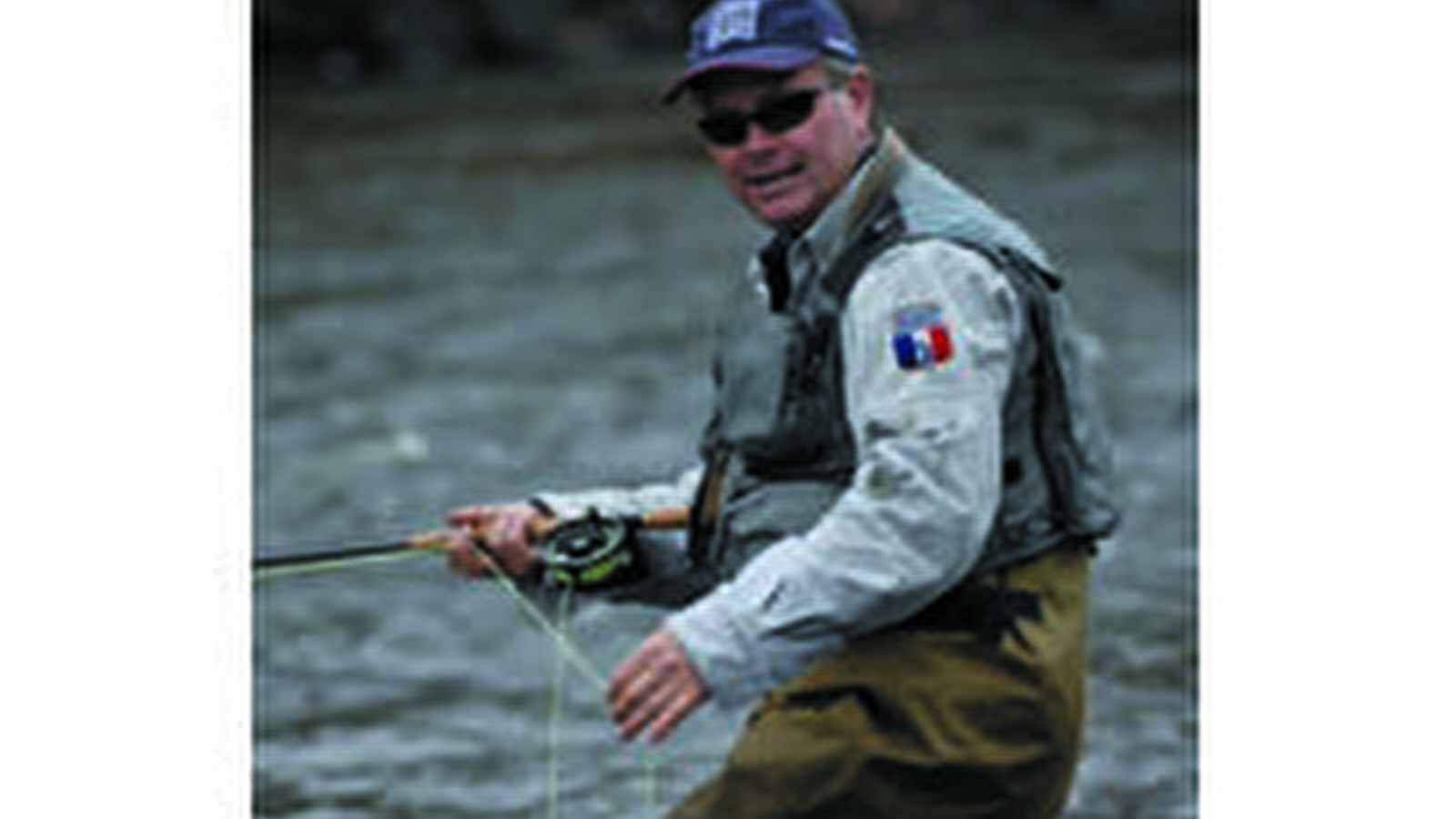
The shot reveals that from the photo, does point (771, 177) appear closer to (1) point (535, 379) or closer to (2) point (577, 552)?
(2) point (577, 552)

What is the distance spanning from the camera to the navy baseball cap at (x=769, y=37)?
155 inches

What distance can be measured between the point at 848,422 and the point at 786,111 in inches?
18.2

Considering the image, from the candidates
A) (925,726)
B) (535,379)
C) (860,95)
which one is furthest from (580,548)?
(535,379)

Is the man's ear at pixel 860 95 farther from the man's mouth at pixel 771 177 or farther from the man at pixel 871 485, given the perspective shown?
the man's mouth at pixel 771 177

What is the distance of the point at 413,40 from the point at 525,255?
15611mm

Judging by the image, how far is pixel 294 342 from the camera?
14562mm

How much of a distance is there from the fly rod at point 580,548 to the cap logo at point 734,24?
0.86 meters

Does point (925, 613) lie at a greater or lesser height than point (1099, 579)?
greater

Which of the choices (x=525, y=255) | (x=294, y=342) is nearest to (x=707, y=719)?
(x=294, y=342)

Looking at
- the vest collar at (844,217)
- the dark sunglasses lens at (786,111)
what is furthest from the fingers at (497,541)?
the dark sunglasses lens at (786,111)

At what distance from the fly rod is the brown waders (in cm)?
56

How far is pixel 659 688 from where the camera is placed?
11.7ft

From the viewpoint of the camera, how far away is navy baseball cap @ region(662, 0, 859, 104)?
395 centimetres
